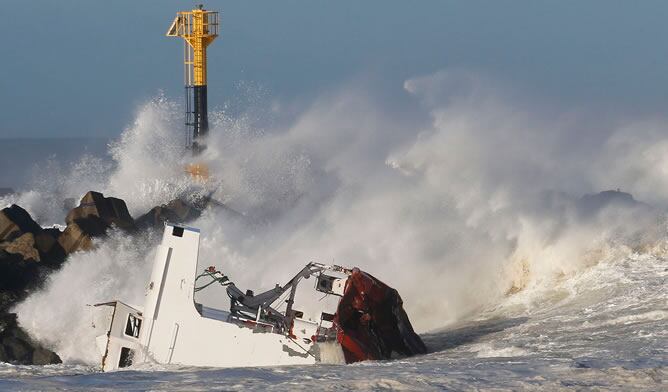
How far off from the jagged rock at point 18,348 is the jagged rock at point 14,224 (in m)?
4.17

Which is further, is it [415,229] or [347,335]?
[415,229]

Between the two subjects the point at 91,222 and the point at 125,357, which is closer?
the point at 125,357

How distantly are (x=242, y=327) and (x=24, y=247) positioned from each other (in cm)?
1141

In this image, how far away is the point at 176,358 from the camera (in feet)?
58.3

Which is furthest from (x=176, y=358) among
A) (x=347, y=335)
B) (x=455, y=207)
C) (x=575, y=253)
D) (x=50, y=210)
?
(x=50, y=210)

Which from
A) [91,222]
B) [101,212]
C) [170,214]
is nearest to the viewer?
[91,222]

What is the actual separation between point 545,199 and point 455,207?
2217mm

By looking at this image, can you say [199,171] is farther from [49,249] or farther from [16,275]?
[16,275]

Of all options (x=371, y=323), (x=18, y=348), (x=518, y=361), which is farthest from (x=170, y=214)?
(x=518, y=361)

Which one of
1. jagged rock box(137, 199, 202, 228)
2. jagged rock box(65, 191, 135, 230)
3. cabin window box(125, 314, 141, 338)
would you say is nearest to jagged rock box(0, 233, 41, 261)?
jagged rock box(65, 191, 135, 230)

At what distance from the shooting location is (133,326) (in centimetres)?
1833

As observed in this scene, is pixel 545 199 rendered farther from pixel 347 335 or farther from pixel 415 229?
pixel 347 335

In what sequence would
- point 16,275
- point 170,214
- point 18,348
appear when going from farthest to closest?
point 170,214 → point 16,275 → point 18,348

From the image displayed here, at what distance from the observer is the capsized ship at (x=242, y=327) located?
1748 cm
